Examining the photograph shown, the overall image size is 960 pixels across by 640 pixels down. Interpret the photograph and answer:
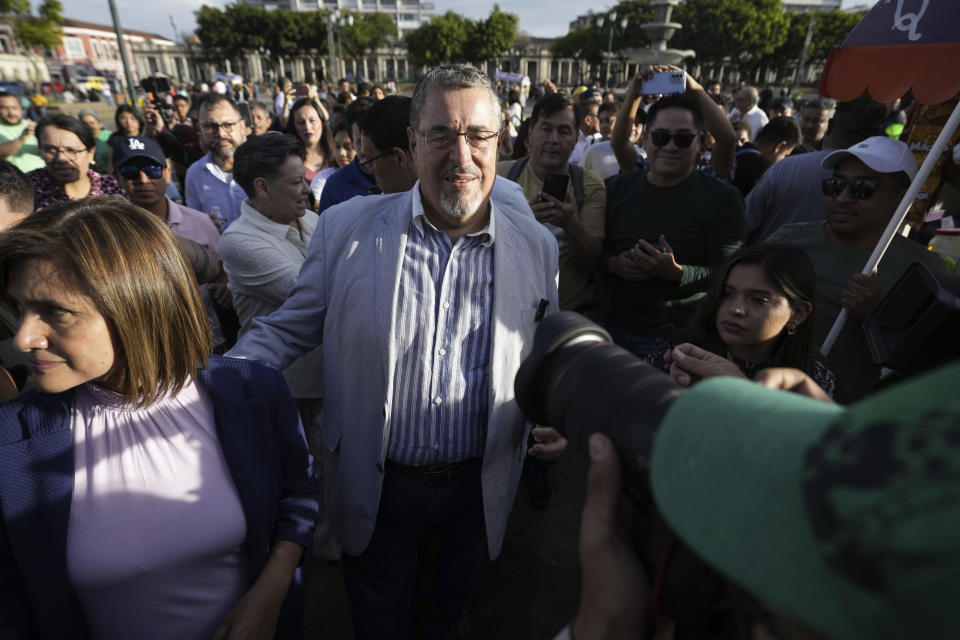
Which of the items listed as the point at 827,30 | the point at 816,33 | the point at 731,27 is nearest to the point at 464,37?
the point at 731,27

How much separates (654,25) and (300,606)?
13.9 meters

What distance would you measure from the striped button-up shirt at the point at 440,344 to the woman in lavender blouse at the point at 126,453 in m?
0.45

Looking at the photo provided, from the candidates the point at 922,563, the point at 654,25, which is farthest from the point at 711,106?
the point at 654,25

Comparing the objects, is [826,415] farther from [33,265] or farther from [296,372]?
[296,372]

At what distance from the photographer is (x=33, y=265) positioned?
1.12m

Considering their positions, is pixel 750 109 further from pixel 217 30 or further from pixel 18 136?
pixel 217 30

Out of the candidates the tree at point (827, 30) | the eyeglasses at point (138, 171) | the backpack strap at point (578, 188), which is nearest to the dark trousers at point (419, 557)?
the backpack strap at point (578, 188)

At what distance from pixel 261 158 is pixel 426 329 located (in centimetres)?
147

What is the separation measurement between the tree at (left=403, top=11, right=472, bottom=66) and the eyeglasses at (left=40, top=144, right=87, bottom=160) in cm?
5785

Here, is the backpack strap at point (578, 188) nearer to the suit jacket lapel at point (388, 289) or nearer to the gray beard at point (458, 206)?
the gray beard at point (458, 206)

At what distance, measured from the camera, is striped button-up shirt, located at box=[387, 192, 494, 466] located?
1.65m

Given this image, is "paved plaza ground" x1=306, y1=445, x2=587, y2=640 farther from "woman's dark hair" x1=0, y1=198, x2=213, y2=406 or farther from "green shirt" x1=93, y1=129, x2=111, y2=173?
"green shirt" x1=93, y1=129, x2=111, y2=173

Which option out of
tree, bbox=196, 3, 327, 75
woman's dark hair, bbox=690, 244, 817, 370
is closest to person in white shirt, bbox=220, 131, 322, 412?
woman's dark hair, bbox=690, 244, 817, 370

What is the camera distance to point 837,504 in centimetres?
36
